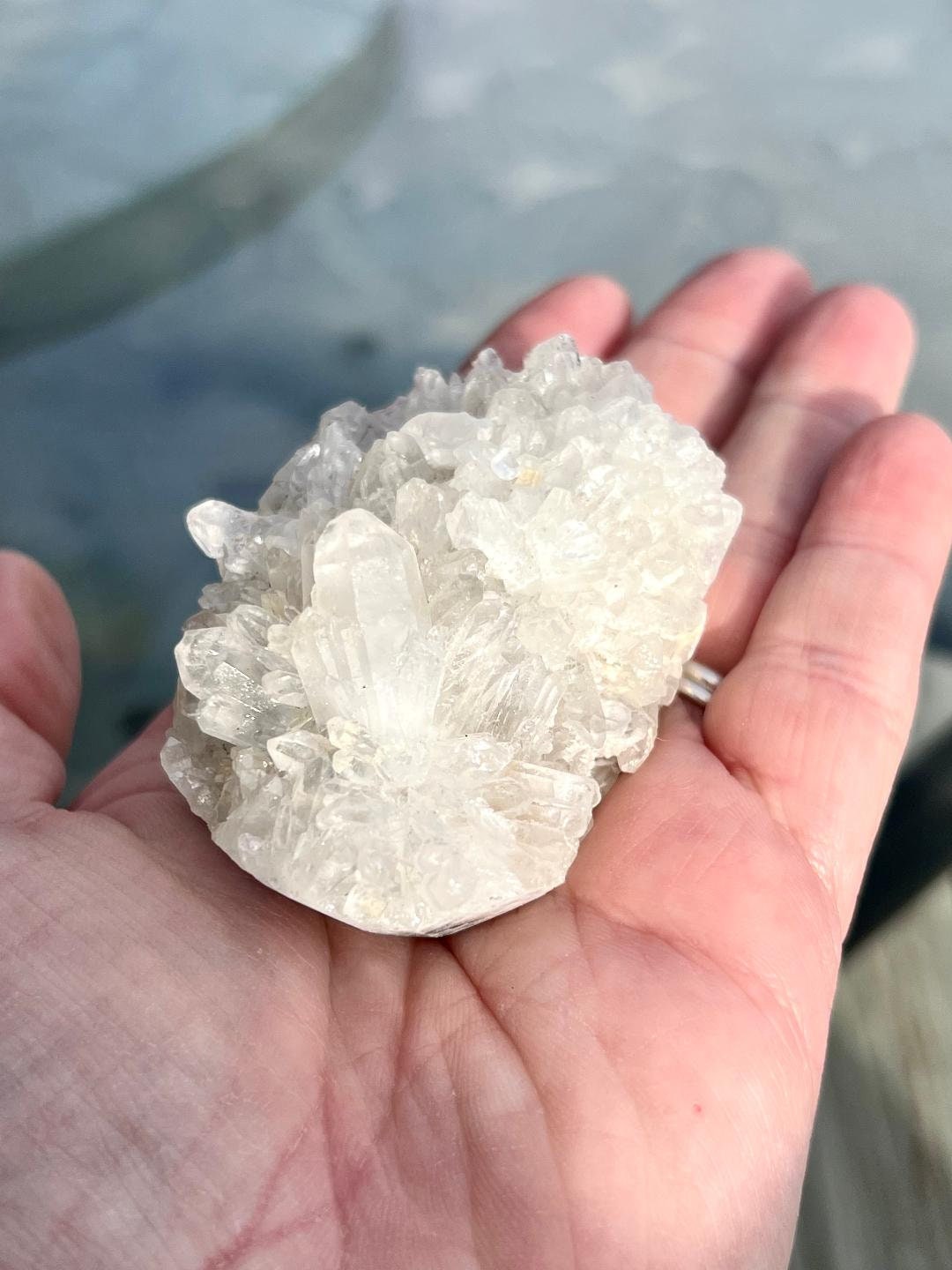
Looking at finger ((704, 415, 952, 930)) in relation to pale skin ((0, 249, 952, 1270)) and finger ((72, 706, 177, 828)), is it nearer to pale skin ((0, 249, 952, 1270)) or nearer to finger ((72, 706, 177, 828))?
pale skin ((0, 249, 952, 1270))

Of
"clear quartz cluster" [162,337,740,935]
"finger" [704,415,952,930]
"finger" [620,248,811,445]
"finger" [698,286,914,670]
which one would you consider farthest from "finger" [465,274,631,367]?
"finger" [704,415,952,930]

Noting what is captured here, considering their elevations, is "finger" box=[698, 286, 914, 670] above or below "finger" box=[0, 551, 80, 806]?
below

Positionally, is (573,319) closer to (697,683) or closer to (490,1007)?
(697,683)

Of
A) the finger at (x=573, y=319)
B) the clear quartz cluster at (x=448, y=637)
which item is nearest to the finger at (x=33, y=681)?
the clear quartz cluster at (x=448, y=637)

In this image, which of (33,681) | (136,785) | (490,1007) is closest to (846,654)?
(490,1007)

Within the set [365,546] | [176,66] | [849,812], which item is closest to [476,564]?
[365,546]

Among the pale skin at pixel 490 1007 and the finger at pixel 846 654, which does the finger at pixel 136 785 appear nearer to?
the pale skin at pixel 490 1007
